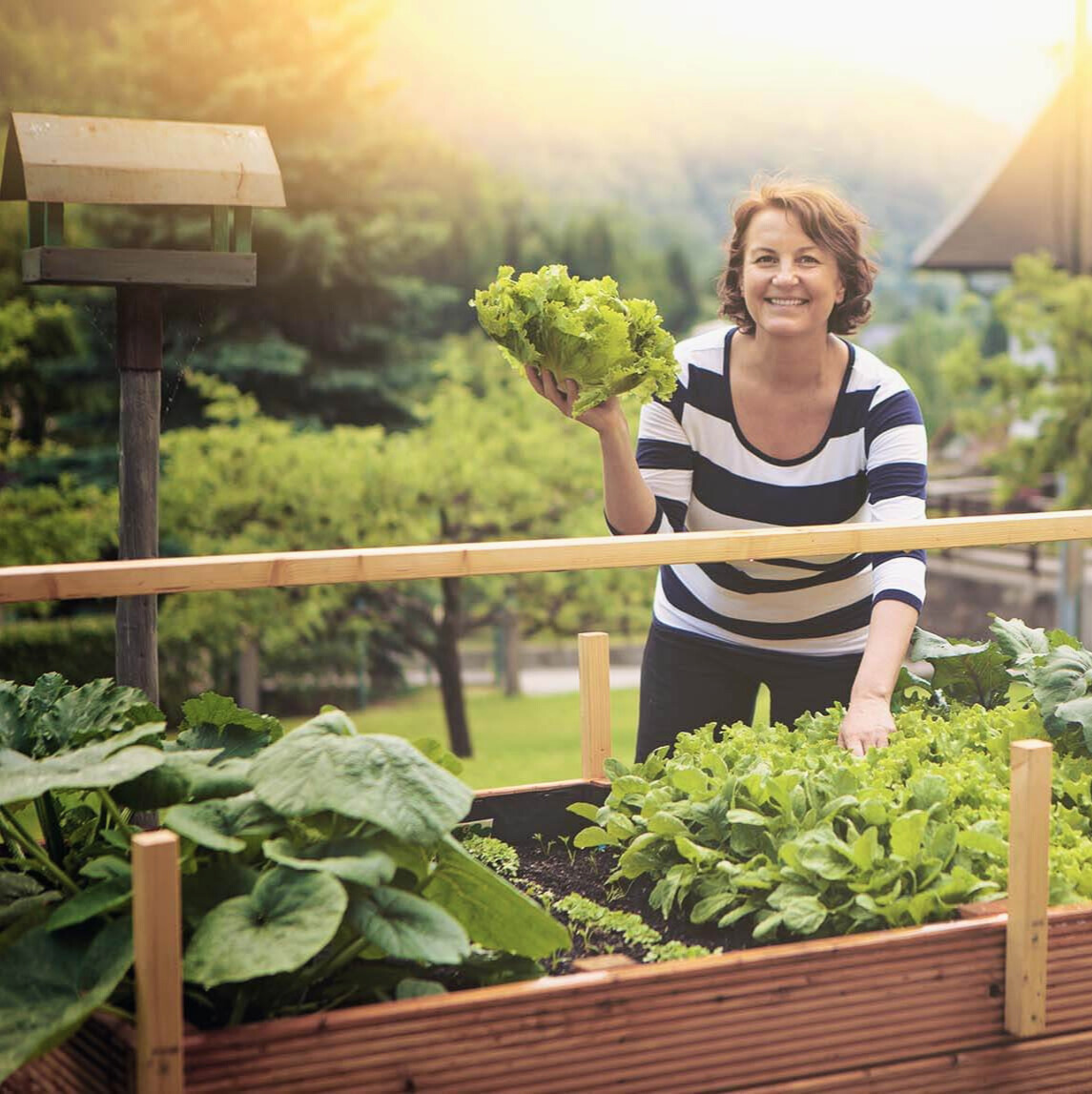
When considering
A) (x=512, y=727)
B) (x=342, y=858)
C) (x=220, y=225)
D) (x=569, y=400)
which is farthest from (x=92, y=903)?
(x=512, y=727)

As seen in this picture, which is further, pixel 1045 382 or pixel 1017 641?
pixel 1045 382

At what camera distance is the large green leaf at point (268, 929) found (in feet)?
5.76

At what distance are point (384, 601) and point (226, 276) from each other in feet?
33.7

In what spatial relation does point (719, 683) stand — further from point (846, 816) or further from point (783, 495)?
point (846, 816)

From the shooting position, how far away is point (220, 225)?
166 inches

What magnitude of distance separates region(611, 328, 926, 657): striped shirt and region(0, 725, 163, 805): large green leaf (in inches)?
53.5

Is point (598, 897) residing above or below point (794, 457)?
below

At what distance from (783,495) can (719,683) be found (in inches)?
19.2

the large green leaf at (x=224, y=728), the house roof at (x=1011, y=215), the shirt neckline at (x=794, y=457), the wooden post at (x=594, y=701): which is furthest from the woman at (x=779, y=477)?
the house roof at (x=1011, y=215)

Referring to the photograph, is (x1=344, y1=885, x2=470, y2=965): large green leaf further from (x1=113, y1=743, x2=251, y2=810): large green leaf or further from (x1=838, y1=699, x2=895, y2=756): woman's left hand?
(x1=838, y1=699, x2=895, y2=756): woman's left hand

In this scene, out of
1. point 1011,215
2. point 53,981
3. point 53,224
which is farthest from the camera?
point 1011,215

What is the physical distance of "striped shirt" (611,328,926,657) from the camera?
2992 millimetres

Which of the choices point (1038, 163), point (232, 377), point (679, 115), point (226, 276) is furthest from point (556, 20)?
point (226, 276)

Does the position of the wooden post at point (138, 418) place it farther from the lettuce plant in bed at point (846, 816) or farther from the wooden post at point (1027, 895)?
the wooden post at point (1027, 895)
